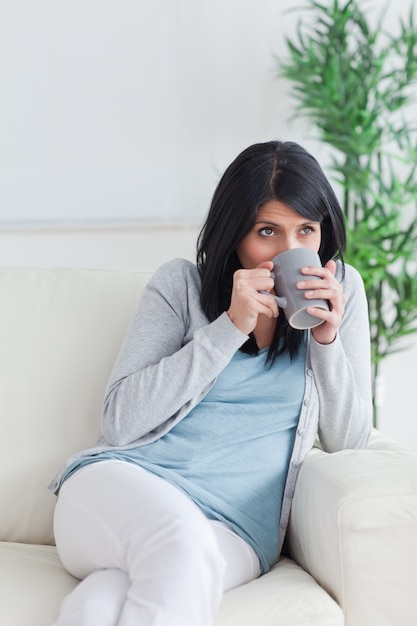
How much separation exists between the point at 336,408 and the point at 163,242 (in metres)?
1.34

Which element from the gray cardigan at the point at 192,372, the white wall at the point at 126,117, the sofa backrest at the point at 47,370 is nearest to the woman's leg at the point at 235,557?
the gray cardigan at the point at 192,372

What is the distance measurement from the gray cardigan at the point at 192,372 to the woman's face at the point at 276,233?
133 millimetres

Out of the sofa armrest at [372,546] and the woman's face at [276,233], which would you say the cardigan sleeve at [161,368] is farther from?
the sofa armrest at [372,546]

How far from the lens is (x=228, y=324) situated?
4.44ft

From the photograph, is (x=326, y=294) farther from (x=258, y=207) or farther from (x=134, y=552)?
(x=134, y=552)

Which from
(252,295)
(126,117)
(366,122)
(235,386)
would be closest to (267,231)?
(252,295)

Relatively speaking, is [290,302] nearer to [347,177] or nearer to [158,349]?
[158,349]

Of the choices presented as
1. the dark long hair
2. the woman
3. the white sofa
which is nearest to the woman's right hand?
the woman

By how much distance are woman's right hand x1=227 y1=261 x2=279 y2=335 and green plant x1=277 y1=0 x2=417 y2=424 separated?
1.21 metres

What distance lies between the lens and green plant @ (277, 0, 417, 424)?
8.03ft

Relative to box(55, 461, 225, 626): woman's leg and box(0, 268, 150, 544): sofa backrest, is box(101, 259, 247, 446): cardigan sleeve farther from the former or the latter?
box(0, 268, 150, 544): sofa backrest

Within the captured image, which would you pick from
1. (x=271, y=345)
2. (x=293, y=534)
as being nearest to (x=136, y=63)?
(x=271, y=345)

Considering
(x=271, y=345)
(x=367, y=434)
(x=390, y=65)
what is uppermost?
(x=390, y=65)

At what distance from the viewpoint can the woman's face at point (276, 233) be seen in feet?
4.57
